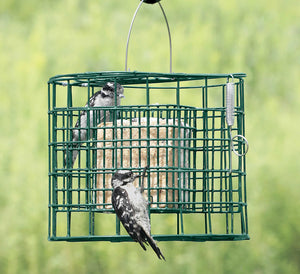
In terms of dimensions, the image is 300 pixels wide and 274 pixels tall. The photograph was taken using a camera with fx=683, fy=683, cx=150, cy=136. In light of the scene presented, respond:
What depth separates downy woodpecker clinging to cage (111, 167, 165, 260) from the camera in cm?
611

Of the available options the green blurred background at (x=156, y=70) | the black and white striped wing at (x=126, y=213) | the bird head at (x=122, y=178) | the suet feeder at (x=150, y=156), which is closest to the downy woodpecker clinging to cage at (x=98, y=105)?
the suet feeder at (x=150, y=156)

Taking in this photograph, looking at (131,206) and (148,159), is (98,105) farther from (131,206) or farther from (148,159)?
(131,206)

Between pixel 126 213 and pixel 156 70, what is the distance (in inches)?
305

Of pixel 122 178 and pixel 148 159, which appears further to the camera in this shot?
pixel 148 159

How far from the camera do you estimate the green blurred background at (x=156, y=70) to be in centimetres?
1177

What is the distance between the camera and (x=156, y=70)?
13.6 meters

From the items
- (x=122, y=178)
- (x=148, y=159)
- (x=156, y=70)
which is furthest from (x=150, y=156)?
(x=156, y=70)

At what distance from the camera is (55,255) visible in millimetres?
11781

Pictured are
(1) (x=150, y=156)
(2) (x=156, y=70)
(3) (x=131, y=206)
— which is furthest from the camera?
(2) (x=156, y=70)

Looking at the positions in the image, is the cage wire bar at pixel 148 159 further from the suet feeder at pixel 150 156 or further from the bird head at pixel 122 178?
the bird head at pixel 122 178

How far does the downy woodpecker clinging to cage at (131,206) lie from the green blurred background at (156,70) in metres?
5.28
